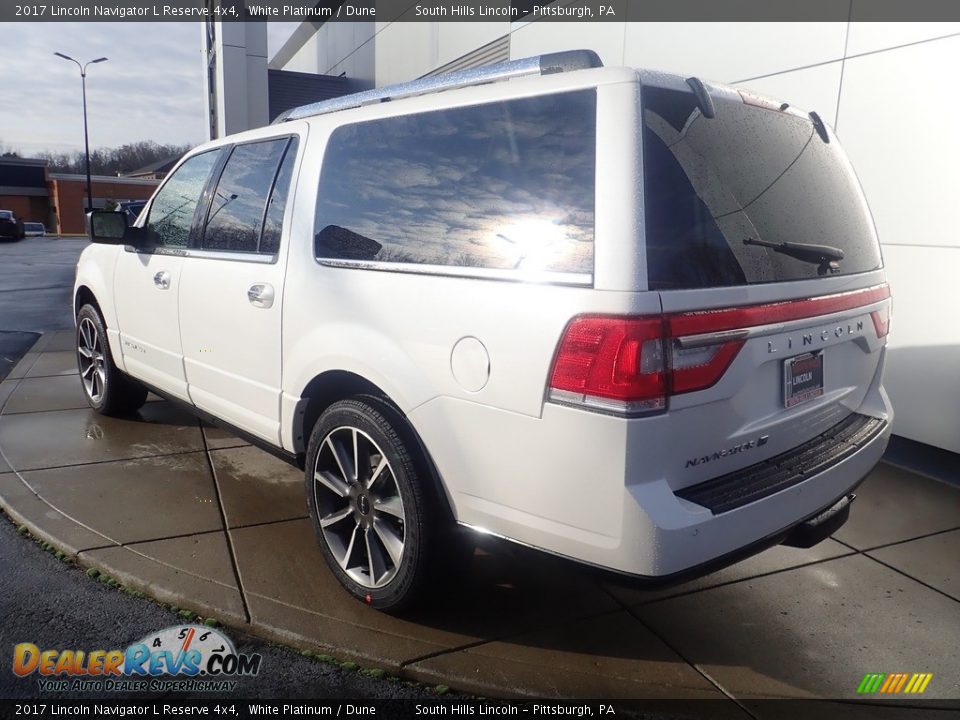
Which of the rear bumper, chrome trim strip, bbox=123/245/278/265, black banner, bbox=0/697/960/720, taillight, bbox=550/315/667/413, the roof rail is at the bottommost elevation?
black banner, bbox=0/697/960/720

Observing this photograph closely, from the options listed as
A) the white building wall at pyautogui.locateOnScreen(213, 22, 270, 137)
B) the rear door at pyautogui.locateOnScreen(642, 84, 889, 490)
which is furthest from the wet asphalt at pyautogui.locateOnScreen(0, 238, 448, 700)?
the white building wall at pyautogui.locateOnScreen(213, 22, 270, 137)

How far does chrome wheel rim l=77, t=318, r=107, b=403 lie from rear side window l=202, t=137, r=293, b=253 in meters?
1.90

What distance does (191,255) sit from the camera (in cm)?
408

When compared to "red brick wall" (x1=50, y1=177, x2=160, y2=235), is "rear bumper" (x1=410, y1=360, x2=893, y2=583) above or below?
below

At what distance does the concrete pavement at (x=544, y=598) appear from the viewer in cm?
272

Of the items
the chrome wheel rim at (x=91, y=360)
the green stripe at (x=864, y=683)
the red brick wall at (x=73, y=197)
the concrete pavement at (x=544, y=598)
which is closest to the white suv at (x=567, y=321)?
the concrete pavement at (x=544, y=598)

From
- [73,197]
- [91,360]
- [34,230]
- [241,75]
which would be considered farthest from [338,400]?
[73,197]

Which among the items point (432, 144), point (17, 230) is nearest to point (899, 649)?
point (432, 144)

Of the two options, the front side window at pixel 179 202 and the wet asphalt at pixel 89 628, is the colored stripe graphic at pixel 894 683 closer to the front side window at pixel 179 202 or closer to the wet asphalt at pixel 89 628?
the wet asphalt at pixel 89 628

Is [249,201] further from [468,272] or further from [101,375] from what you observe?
[101,375]

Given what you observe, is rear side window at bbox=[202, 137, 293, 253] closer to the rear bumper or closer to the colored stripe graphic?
the rear bumper

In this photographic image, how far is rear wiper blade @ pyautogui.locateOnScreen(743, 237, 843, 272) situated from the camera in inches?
97.5

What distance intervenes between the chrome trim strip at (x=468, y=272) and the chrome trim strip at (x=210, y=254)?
0.46 m

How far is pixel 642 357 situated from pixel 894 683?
1.69 metres
